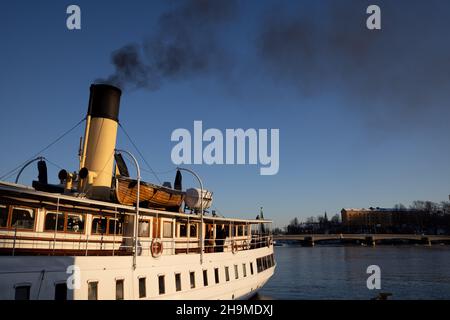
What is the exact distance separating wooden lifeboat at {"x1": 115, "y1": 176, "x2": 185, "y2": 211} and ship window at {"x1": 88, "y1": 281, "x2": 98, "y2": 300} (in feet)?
13.7

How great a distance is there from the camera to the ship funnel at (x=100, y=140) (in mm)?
18000

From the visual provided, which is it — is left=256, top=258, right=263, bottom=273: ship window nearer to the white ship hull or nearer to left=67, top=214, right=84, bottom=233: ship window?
the white ship hull

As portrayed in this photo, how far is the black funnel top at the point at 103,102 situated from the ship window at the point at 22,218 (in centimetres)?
656

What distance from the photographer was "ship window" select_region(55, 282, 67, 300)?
501 inches

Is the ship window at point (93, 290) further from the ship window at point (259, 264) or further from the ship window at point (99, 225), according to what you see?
the ship window at point (259, 264)

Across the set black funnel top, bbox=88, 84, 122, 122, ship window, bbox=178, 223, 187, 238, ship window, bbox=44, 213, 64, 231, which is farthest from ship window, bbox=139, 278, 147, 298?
black funnel top, bbox=88, 84, 122, 122

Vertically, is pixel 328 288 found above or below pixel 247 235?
below

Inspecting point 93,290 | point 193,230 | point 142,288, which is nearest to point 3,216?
point 93,290

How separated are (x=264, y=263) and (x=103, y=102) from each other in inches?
747

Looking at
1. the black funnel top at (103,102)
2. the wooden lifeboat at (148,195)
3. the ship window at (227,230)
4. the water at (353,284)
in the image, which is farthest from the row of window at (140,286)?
the water at (353,284)

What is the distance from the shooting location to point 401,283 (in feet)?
136
